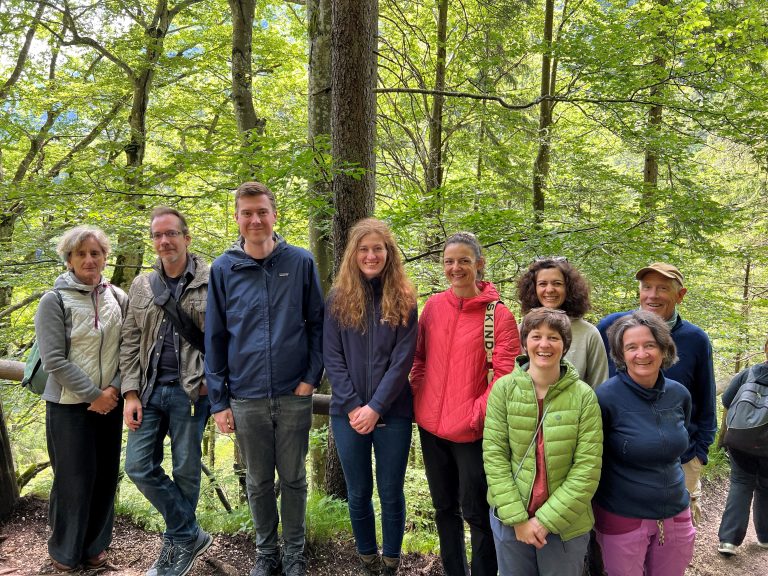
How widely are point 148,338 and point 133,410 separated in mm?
427

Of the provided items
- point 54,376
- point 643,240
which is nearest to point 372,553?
point 54,376

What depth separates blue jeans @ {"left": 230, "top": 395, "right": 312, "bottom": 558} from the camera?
8.79 feet

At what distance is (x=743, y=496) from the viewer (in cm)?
438

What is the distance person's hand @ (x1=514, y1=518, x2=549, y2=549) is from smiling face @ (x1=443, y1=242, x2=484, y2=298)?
1188 millimetres

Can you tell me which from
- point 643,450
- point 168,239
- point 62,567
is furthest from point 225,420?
point 643,450

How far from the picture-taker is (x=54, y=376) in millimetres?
2754

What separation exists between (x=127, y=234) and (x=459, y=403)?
220 inches

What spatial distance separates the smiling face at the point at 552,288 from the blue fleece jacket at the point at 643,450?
577 mm

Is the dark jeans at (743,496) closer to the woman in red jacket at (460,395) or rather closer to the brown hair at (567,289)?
the brown hair at (567,289)

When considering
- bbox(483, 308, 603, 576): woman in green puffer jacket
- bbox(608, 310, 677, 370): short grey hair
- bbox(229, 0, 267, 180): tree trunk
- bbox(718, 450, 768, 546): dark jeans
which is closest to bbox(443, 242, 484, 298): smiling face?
bbox(483, 308, 603, 576): woman in green puffer jacket

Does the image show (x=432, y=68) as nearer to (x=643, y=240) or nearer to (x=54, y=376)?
(x=643, y=240)

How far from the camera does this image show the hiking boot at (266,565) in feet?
9.08

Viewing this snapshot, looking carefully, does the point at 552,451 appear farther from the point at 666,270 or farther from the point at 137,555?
the point at 137,555

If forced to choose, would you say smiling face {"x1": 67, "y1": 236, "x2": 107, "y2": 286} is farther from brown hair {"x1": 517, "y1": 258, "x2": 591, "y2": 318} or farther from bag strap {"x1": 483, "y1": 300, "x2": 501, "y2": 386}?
brown hair {"x1": 517, "y1": 258, "x2": 591, "y2": 318}
